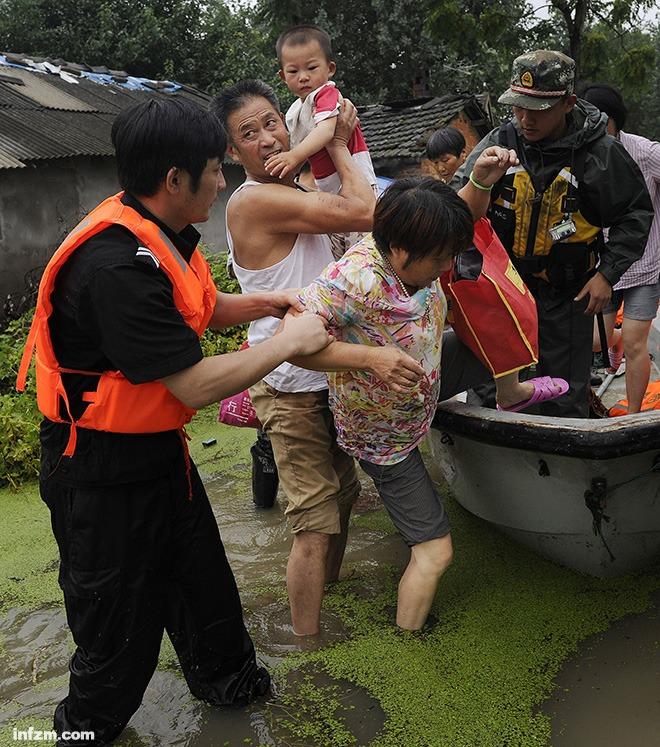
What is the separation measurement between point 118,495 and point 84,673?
1.88 ft

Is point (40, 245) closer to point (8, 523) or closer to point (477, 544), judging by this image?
point (8, 523)

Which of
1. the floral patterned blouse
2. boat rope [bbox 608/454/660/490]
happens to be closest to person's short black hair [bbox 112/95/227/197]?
the floral patterned blouse

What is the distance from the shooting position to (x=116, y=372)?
2.20 m

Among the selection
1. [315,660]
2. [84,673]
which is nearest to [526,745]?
[315,660]

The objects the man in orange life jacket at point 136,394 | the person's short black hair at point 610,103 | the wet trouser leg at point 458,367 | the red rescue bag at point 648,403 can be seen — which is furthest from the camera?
the person's short black hair at point 610,103

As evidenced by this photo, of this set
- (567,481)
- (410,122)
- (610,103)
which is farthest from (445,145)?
(410,122)

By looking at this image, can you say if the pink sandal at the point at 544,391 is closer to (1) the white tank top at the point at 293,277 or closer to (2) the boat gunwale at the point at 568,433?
(2) the boat gunwale at the point at 568,433

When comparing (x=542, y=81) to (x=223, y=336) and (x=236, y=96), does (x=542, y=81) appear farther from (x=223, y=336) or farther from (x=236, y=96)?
(x=223, y=336)

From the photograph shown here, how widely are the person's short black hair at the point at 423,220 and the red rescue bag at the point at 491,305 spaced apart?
0.45 metres

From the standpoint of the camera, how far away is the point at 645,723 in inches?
105

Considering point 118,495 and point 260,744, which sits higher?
point 118,495

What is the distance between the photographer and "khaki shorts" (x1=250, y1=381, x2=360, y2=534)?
116 inches

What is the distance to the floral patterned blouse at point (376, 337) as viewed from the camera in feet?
8.38

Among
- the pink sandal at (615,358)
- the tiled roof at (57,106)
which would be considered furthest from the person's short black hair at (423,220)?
the tiled roof at (57,106)
